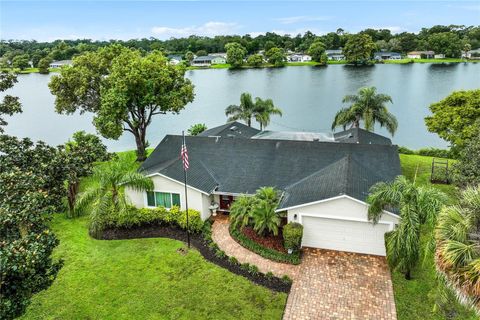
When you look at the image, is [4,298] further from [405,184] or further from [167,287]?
[405,184]

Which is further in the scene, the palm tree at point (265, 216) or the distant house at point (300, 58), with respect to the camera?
the distant house at point (300, 58)

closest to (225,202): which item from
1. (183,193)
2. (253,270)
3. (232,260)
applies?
(183,193)

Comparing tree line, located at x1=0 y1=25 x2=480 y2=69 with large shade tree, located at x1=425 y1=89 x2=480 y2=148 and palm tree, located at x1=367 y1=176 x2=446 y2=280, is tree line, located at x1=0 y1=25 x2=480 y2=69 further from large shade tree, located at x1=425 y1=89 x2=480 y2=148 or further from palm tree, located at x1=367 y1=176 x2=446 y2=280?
palm tree, located at x1=367 y1=176 x2=446 y2=280

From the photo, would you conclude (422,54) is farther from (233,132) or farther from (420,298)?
(420,298)

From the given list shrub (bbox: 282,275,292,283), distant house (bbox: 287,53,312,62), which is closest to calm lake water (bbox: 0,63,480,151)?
distant house (bbox: 287,53,312,62)

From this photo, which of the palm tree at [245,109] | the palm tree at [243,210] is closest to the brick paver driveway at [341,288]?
the palm tree at [243,210]

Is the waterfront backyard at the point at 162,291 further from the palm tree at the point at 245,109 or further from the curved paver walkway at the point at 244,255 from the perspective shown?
the palm tree at the point at 245,109

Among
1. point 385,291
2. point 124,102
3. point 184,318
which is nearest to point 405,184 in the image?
point 385,291
